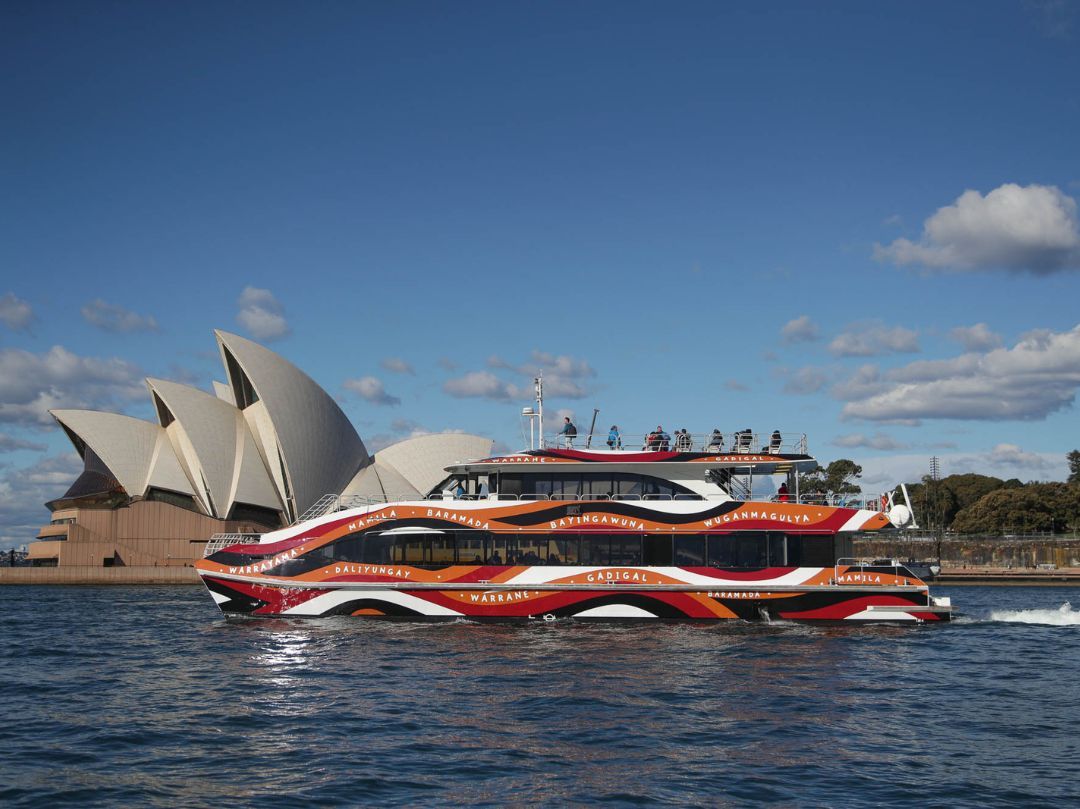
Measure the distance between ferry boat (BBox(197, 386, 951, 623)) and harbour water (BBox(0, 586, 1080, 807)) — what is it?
1.11 meters

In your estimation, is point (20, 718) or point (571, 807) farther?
point (20, 718)

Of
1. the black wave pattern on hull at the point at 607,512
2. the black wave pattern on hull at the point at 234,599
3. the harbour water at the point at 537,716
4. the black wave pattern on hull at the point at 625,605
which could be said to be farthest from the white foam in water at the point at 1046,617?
the black wave pattern on hull at the point at 234,599

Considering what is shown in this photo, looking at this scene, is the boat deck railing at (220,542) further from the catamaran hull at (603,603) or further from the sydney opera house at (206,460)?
the sydney opera house at (206,460)

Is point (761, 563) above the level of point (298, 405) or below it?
below

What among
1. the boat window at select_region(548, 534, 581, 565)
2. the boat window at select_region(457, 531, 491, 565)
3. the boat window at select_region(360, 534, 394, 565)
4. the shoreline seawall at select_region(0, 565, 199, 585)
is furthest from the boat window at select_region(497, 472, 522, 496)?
the shoreline seawall at select_region(0, 565, 199, 585)

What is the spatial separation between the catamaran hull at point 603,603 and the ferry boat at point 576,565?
1.2 inches

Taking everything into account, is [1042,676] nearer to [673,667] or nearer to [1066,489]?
[673,667]

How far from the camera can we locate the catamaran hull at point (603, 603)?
28.5 metres

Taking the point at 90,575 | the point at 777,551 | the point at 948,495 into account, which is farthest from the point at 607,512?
the point at 948,495

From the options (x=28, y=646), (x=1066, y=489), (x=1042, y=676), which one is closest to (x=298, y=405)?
(x=28, y=646)

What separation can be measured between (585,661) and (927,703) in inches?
288

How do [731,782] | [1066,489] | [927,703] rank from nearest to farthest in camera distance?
[731,782] → [927,703] → [1066,489]

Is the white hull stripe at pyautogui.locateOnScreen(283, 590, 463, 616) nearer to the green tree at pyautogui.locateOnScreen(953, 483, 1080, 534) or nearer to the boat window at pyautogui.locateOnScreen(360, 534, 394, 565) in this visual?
the boat window at pyautogui.locateOnScreen(360, 534, 394, 565)

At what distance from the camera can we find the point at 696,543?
29094mm
